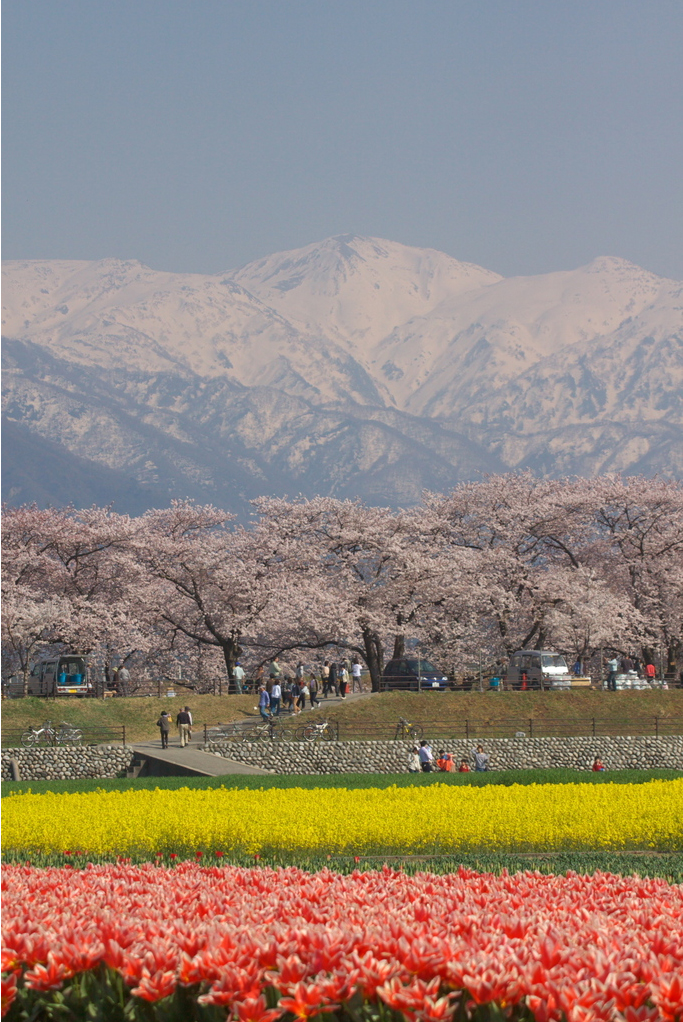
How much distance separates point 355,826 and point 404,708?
27.7 metres

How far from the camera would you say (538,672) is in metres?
50.2

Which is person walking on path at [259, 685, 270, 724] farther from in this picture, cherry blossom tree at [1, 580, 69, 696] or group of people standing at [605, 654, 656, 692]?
group of people standing at [605, 654, 656, 692]

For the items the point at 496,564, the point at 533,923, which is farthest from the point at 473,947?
the point at 496,564

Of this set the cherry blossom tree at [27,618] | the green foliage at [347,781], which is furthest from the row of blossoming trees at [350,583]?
the green foliage at [347,781]

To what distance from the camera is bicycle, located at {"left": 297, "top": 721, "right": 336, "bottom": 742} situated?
40.2 meters

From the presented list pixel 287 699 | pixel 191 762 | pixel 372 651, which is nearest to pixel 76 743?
pixel 191 762

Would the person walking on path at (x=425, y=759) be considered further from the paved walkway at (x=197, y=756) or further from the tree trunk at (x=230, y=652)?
the tree trunk at (x=230, y=652)

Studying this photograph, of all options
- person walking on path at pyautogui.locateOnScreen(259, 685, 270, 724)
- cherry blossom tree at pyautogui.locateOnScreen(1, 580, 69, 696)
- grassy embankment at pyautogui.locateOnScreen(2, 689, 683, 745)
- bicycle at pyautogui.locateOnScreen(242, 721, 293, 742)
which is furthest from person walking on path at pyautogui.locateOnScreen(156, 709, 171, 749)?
cherry blossom tree at pyautogui.locateOnScreen(1, 580, 69, 696)

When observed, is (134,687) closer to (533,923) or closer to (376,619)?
(376,619)

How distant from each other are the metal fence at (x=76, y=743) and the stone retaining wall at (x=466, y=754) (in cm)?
491

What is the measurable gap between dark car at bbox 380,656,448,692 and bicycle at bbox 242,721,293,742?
959 centimetres

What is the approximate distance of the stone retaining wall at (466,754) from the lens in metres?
38.6

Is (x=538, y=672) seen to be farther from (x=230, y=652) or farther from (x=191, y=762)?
(x=191, y=762)

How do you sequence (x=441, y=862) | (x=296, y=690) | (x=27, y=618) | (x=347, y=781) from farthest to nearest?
(x=27, y=618) → (x=296, y=690) → (x=347, y=781) → (x=441, y=862)
